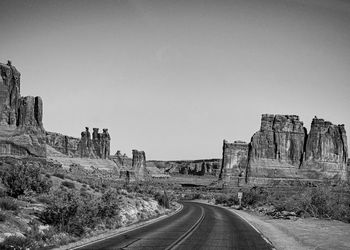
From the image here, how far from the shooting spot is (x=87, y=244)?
40.1 ft

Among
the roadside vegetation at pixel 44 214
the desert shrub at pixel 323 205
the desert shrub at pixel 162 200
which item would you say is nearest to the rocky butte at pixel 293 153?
the desert shrub at pixel 162 200

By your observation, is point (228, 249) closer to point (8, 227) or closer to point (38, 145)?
point (8, 227)

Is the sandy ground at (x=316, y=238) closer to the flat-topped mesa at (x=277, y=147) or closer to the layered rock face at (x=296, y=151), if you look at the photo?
the layered rock face at (x=296, y=151)

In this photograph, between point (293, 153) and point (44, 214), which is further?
point (293, 153)

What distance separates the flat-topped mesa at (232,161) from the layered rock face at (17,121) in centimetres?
8658

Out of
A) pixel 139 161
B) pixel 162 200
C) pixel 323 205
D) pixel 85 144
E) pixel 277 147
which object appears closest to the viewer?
pixel 323 205

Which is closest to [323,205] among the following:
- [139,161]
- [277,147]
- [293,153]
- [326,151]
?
[277,147]

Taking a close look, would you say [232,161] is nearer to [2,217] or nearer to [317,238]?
[317,238]

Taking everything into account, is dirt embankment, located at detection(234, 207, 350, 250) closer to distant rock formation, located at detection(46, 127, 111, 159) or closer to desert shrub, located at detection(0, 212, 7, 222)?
desert shrub, located at detection(0, 212, 7, 222)

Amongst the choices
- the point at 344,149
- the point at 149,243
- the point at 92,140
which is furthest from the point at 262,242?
the point at 92,140

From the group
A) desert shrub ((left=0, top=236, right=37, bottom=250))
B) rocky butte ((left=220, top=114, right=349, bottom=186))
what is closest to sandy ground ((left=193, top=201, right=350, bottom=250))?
desert shrub ((left=0, top=236, right=37, bottom=250))

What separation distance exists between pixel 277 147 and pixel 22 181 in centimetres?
11639

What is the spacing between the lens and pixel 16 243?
33.5 feet

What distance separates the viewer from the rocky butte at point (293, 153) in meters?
117
